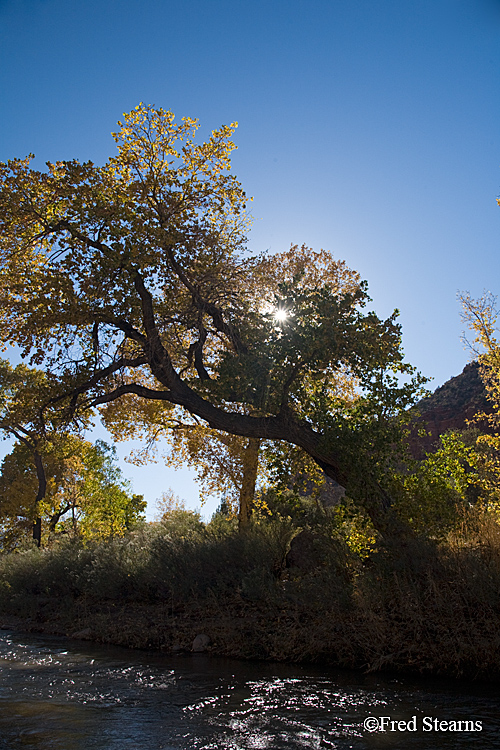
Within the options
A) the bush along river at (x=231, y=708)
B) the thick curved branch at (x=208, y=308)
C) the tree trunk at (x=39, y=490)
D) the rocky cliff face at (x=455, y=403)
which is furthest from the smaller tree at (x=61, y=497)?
the rocky cliff face at (x=455, y=403)

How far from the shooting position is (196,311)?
47.7 feet

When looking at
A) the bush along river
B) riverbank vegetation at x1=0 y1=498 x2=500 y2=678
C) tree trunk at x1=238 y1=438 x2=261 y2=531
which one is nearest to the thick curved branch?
riverbank vegetation at x1=0 y1=498 x2=500 y2=678

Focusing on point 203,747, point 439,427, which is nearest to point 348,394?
point 203,747

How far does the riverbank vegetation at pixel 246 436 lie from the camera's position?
31.0 feet

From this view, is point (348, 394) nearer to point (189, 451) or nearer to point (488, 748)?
point (189, 451)

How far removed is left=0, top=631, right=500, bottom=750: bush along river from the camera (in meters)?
5.42

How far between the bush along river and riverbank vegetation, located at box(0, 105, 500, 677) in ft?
3.78

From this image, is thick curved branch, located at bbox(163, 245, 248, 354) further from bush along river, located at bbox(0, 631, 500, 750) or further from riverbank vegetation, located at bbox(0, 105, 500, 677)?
bush along river, located at bbox(0, 631, 500, 750)

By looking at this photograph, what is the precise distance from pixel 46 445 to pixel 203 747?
428 inches

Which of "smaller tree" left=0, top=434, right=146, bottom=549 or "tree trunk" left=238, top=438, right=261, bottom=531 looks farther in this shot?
"smaller tree" left=0, top=434, right=146, bottom=549

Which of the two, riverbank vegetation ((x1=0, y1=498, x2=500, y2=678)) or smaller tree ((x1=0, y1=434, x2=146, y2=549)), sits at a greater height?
smaller tree ((x1=0, y1=434, x2=146, y2=549))

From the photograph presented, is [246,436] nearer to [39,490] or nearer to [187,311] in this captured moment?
[187,311]

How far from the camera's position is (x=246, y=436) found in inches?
530

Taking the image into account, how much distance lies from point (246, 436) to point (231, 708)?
24.2ft
